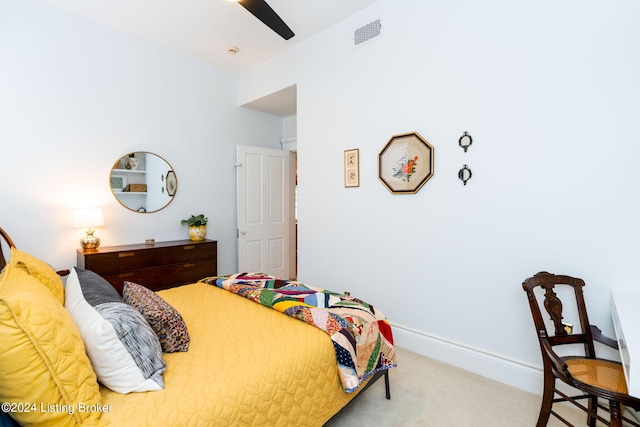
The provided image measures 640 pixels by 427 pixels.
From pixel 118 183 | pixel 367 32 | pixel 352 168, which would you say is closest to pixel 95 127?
pixel 118 183

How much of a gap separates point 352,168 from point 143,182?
2.38m

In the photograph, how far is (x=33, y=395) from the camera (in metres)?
0.87

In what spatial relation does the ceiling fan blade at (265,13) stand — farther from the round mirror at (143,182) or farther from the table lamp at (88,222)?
the table lamp at (88,222)

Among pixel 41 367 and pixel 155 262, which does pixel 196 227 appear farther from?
pixel 41 367

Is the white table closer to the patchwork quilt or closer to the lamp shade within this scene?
the patchwork quilt

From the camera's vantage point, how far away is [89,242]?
2922 millimetres

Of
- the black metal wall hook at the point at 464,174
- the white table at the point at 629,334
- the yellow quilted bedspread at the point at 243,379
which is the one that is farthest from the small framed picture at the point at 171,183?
the white table at the point at 629,334

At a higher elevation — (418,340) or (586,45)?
(586,45)

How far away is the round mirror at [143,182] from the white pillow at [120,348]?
2.46m

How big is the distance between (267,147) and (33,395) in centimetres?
403

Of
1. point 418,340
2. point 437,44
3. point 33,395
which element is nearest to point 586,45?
point 437,44

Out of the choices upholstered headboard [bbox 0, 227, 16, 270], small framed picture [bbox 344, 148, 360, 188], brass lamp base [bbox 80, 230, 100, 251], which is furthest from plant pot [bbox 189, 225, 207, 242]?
small framed picture [bbox 344, 148, 360, 188]

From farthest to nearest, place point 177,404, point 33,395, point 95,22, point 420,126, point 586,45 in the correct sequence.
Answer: point 95,22
point 420,126
point 586,45
point 177,404
point 33,395

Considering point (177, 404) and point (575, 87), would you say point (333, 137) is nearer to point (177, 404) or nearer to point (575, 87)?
point (575, 87)
